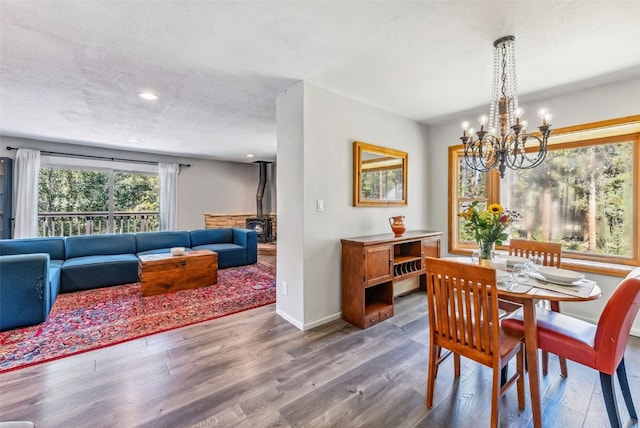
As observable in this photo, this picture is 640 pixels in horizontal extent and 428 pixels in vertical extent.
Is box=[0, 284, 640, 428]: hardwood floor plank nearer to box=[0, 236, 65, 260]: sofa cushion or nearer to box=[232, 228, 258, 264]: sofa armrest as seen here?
box=[0, 236, 65, 260]: sofa cushion

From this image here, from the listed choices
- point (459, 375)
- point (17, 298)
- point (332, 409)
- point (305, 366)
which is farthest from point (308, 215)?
point (17, 298)

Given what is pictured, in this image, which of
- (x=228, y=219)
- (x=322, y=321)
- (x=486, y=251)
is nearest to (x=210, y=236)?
(x=228, y=219)

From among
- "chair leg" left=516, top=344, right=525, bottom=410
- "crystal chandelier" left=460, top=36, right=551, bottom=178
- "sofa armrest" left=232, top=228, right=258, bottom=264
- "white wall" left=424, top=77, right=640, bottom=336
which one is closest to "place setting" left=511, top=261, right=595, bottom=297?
"chair leg" left=516, top=344, right=525, bottom=410

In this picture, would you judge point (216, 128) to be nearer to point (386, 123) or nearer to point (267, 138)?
point (267, 138)

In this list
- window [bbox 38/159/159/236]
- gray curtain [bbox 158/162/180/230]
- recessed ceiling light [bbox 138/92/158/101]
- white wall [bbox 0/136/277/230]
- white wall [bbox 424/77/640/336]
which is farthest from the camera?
white wall [bbox 0/136/277/230]

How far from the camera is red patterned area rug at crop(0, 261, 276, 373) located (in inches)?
91.6

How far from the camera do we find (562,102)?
2938 mm

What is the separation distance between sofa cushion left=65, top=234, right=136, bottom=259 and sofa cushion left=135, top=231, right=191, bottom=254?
105 millimetres

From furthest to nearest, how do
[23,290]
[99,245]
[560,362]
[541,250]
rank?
1. [99,245]
2. [23,290]
3. [541,250]
4. [560,362]

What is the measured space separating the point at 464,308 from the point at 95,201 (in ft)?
22.8

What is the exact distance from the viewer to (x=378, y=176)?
3420 millimetres

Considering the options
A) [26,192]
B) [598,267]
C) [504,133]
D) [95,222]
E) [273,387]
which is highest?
[504,133]

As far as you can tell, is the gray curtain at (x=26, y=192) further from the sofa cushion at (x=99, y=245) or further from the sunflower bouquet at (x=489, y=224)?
the sunflower bouquet at (x=489, y=224)

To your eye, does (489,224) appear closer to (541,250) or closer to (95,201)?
(541,250)
